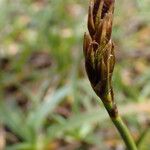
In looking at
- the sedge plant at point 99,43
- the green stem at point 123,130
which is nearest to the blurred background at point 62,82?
the green stem at point 123,130

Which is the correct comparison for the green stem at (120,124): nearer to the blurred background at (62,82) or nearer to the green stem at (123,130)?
the green stem at (123,130)

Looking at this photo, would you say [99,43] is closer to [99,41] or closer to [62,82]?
[99,41]

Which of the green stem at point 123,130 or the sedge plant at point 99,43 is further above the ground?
the sedge plant at point 99,43

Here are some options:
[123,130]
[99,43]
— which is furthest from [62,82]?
[99,43]

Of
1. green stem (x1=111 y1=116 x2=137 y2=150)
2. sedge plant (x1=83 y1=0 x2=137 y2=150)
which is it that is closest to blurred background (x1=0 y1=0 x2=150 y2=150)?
green stem (x1=111 y1=116 x2=137 y2=150)

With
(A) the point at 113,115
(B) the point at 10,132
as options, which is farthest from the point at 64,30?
(A) the point at 113,115

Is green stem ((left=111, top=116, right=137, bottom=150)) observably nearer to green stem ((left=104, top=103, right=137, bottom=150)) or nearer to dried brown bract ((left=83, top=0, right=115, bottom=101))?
green stem ((left=104, top=103, right=137, bottom=150))
